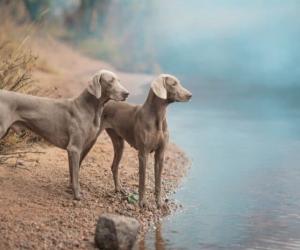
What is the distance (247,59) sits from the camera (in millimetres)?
27609

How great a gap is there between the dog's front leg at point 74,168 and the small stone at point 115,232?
119 centimetres

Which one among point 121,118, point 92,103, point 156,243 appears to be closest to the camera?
point 156,243

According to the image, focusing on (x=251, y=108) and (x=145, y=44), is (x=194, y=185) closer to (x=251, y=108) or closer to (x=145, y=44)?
(x=251, y=108)

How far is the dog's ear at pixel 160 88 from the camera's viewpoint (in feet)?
27.9

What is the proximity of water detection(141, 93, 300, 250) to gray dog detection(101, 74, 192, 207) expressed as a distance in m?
0.77

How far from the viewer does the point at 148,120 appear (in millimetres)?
8641

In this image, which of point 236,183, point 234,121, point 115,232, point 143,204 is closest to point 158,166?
point 143,204

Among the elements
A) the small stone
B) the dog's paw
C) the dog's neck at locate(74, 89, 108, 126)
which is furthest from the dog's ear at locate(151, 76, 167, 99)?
the small stone

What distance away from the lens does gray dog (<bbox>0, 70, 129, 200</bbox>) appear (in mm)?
8445

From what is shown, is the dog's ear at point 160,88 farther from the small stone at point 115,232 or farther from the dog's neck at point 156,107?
the small stone at point 115,232

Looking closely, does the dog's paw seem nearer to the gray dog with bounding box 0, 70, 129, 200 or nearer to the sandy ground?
the sandy ground

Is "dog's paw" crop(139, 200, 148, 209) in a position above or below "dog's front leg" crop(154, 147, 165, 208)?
below

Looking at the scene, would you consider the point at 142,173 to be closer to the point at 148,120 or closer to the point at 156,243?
the point at 148,120

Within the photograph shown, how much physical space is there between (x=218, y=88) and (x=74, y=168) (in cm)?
1684
